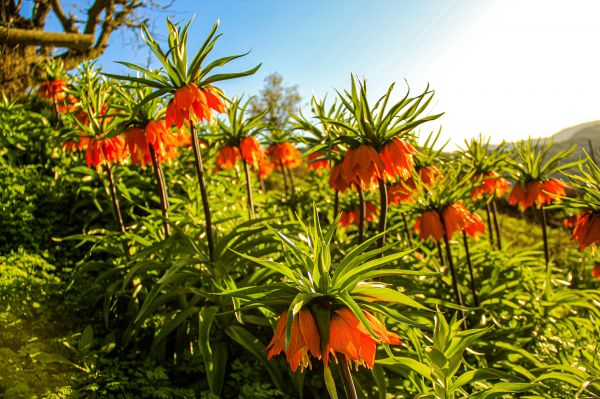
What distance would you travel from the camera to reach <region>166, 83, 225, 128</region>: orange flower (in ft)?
7.12

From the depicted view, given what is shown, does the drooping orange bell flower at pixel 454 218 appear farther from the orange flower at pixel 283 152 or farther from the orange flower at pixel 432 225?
the orange flower at pixel 283 152

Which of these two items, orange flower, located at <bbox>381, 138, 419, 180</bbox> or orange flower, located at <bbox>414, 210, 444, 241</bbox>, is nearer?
orange flower, located at <bbox>381, 138, 419, 180</bbox>

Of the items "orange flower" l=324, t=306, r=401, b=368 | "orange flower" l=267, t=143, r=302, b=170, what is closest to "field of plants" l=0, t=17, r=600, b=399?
"orange flower" l=324, t=306, r=401, b=368

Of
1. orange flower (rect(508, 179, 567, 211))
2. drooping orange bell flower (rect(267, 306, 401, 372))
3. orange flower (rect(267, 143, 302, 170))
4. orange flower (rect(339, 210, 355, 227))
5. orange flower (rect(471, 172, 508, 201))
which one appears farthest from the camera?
orange flower (rect(267, 143, 302, 170))

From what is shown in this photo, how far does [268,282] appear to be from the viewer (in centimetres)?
262

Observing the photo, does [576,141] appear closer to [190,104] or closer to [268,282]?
[268,282]

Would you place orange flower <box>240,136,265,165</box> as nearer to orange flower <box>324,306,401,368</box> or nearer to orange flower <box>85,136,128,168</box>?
orange flower <box>85,136,128,168</box>

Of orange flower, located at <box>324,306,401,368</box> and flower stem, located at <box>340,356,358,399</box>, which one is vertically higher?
orange flower, located at <box>324,306,401,368</box>

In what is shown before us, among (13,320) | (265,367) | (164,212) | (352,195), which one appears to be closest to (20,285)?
(13,320)

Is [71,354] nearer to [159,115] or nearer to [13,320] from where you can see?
[13,320]

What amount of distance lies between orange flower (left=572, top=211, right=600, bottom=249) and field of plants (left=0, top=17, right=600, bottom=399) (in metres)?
0.01

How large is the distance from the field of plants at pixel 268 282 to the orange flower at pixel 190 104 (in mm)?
11

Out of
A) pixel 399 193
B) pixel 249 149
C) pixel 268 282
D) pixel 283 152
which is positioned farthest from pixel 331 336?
pixel 283 152

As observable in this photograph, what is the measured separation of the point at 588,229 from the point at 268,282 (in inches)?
76.5
